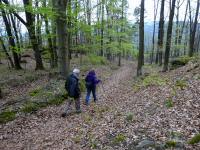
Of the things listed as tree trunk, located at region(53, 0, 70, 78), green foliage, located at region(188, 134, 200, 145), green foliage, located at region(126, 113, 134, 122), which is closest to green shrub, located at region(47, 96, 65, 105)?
tree trunk, located at region(53, 0, 70, 78)

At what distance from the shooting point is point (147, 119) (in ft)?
26.7

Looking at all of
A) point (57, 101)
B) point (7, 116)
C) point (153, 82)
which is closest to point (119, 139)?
point (7, 116)

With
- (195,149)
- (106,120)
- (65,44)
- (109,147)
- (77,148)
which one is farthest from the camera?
(65,44)

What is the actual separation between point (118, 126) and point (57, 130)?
2476 mm

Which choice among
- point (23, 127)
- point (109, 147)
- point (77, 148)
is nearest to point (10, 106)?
point (23, 127)

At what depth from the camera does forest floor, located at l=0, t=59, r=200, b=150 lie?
6.73m

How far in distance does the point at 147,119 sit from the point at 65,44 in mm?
9036

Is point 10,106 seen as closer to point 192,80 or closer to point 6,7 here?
point 6,7

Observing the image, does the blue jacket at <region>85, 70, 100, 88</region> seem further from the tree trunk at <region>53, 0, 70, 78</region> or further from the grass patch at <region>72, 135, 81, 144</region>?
the grass patch at <region>72, 135, 81, 144</region>

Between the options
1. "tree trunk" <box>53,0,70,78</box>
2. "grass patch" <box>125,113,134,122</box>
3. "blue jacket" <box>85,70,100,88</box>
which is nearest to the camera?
"grass patch" <box>125,113,134,122</box>

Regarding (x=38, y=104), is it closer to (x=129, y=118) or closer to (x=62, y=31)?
(x=129, y=118)

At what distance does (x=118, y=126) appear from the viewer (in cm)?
822

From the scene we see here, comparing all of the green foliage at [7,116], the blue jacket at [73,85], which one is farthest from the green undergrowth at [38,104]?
the blue jacket at [73,85]

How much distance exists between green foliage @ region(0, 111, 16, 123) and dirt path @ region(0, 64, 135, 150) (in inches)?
12.1
